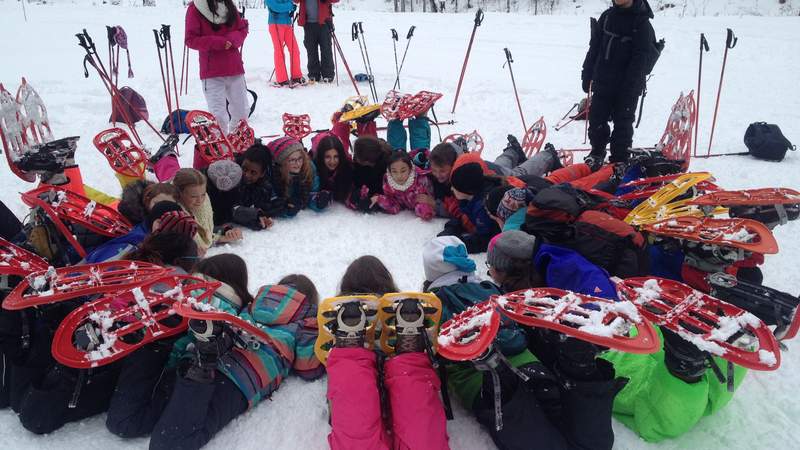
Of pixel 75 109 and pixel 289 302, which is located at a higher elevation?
pixel 75 109

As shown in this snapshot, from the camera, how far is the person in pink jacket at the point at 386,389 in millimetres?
1745

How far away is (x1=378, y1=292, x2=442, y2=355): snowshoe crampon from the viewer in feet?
6.53

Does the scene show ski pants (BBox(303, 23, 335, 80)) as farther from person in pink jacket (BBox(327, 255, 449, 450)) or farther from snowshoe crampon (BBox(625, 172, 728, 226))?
person in pink jacket (BBox(327, 255, 449, 450))

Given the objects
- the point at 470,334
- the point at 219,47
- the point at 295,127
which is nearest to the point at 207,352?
the point at 470,334

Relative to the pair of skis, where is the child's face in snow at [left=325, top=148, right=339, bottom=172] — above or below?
above

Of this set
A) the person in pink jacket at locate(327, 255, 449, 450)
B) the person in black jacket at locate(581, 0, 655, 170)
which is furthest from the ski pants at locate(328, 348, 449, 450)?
the person in black jacket at locate(581, 0, 655, 170)

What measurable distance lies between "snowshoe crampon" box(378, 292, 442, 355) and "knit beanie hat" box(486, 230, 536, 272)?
0.63 metres

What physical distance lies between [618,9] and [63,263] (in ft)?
16.3

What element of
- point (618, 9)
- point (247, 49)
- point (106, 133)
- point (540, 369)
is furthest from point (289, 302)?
point (247, 49)

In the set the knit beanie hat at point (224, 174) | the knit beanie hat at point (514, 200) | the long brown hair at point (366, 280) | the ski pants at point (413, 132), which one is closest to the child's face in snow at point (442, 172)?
the knit beanie hat at point (514, 200)

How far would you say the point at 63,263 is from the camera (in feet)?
8.52

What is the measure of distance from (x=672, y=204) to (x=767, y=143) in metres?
3.39

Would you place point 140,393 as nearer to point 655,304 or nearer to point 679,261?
point 655,304

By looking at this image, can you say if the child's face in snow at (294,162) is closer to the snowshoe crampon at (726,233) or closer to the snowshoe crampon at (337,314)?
the snowshoe crampon at (337,314)
